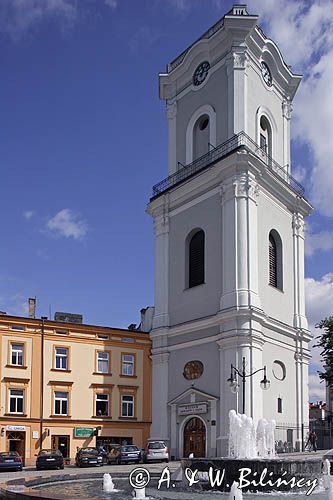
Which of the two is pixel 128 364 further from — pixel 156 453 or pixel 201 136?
pixel 201 136

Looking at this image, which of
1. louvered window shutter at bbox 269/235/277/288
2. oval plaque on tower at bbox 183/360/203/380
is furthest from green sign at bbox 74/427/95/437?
louvered window shutter at bbox 269/235/277/288

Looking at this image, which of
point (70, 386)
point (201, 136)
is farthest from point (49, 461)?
point (201, 136)

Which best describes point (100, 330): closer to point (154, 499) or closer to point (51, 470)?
point (51, 470)

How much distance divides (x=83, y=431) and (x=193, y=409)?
7310mm

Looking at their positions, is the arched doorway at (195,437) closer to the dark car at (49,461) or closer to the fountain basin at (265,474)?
the dark car at (49,461)

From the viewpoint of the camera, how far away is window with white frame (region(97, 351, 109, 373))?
152 ft

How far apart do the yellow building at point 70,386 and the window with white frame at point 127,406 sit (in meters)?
0.06

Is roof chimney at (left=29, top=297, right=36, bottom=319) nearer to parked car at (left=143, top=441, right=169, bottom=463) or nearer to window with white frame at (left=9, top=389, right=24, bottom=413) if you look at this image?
window with white frame at (left=9, top=389, right=24, bottom=413)

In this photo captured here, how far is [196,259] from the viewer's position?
4525cm

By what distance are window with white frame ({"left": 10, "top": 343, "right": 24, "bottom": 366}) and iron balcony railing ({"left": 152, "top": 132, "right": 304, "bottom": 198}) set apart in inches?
538

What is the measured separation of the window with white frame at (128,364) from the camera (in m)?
47.0

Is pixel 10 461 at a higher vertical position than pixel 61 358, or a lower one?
lower

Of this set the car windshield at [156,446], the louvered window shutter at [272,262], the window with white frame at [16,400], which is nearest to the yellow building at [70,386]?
the window with white frame at [16,400]

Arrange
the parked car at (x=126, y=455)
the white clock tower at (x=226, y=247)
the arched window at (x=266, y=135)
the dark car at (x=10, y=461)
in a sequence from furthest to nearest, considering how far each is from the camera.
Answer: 1. the arched window at (x=266, y=135)
2. the white clock tower at (x=226, y=247)
3. the parked car at (x=126, y=455)
4. the dark car at (x=10, y=461)
